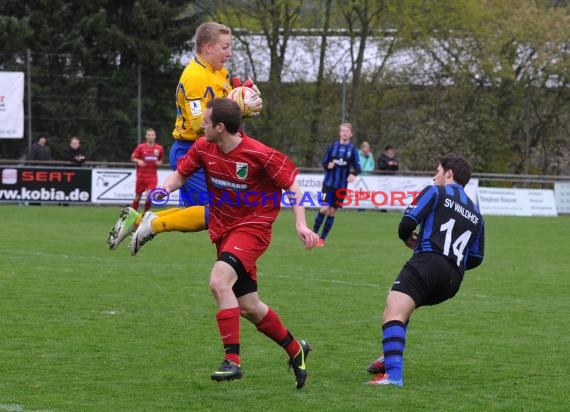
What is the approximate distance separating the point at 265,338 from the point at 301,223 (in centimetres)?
229

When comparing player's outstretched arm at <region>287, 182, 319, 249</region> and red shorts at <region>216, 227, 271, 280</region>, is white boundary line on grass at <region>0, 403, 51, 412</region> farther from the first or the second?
player's outstretched arm at <region>287, 182, 319, 249</region>

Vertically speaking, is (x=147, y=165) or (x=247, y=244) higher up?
(x=247, y=244)

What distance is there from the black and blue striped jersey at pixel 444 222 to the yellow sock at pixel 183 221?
1.43 meters

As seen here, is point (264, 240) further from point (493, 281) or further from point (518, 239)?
point (518, 239)

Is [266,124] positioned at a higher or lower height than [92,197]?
higher

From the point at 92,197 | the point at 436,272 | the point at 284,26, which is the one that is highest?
the point at 284,26

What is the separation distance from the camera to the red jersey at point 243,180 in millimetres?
6332

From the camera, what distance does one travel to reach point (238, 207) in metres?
6.43

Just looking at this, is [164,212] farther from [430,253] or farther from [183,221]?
[430,253]

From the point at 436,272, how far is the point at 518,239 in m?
13.2

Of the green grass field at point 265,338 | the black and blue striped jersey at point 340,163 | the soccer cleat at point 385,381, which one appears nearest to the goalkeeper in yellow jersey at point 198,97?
the green grass field at point 265,338

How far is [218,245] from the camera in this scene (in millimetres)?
6594

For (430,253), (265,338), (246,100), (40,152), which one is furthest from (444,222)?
(40,152)

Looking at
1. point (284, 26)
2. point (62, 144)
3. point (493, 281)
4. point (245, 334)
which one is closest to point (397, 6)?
point (284, 26)
